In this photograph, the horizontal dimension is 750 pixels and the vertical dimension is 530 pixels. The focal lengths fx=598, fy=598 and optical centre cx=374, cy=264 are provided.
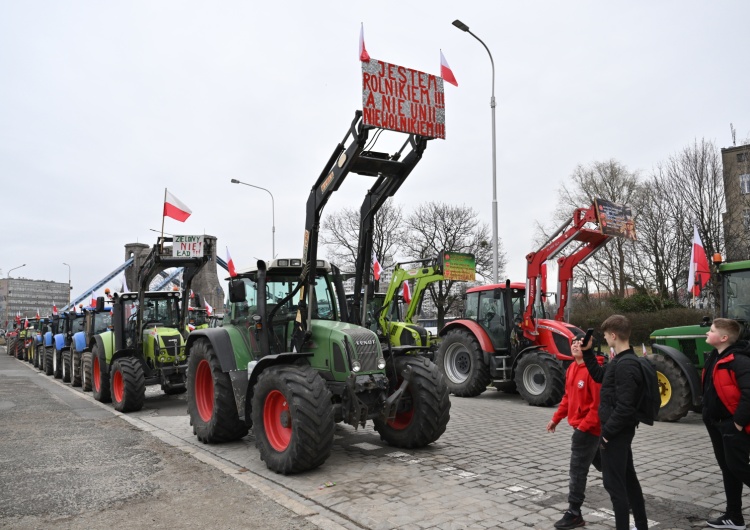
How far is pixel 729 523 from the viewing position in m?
4.44

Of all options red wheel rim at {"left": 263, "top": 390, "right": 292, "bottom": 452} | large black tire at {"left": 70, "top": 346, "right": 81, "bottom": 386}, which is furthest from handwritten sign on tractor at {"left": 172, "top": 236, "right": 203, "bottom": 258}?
large black tire at {"left": 70, "top": 346, "right": 81, "bottom": 386}

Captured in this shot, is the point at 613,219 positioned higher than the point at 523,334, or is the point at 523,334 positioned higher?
the point at 613,219

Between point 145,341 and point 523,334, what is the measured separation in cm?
763

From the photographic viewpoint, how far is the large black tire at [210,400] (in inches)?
299

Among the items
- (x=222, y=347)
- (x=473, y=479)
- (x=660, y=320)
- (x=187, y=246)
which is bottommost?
(x=473, y=479)

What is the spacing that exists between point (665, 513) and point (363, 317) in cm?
393

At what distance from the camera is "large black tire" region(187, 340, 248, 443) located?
24.9 feet

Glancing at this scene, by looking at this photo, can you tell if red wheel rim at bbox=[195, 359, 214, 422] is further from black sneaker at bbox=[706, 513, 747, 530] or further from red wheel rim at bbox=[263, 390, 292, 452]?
black sneaker at bbox=[706, 513, 747, 530]

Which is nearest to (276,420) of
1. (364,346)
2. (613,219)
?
(364,346)

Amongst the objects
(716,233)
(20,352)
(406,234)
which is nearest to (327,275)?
(716,233)

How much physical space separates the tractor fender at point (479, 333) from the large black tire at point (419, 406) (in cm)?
489

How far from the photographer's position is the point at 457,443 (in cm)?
759

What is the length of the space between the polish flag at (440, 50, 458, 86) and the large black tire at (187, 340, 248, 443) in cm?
447

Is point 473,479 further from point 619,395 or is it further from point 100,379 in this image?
point 100,379
